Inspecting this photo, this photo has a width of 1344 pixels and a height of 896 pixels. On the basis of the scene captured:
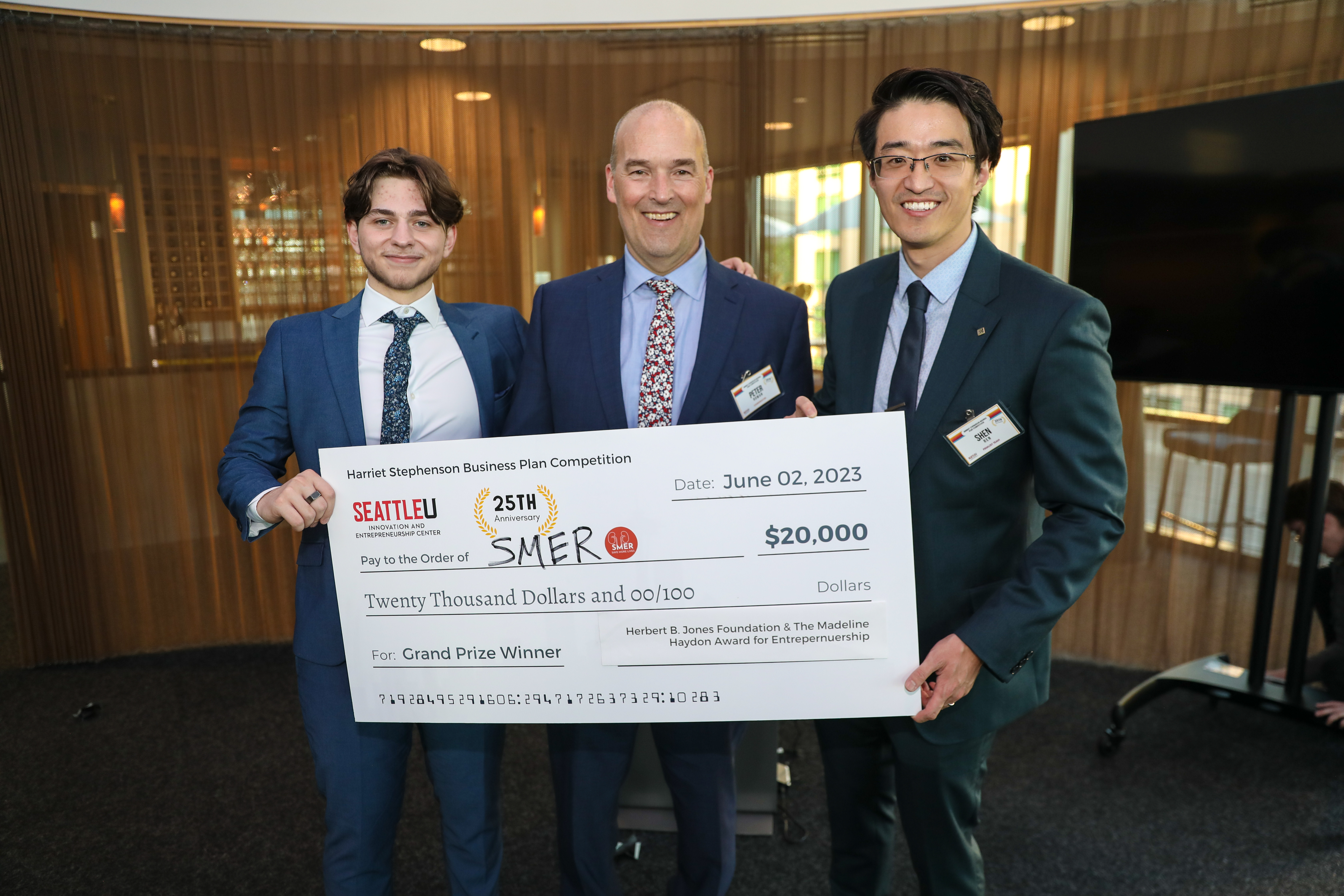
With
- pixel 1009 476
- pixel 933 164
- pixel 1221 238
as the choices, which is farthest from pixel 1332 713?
pixel 933 164

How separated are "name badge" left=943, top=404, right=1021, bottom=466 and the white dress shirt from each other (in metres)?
0.93

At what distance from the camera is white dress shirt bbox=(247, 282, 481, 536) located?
1.77 metres

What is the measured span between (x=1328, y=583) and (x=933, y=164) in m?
2.74

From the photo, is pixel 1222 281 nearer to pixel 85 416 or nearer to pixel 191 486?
pixel 191 486

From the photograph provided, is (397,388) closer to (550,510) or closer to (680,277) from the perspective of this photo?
(550,510)

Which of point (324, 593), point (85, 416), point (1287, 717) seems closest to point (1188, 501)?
point (1287, 717)

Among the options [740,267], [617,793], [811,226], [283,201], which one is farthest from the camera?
[811,226]

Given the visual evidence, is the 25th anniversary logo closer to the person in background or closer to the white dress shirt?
the white dress shirt

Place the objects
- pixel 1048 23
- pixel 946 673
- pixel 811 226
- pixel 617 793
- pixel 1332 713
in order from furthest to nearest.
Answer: pixel 811 226
pixel 1048 23
pixel 1332 713
pixel 617 793
pixel 946 673

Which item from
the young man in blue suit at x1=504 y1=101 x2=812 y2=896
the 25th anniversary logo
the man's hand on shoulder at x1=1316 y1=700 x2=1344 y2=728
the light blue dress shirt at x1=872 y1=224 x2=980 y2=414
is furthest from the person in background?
the 25th anniversary logo

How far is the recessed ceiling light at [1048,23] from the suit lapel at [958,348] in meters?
2.76

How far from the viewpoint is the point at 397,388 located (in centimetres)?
175

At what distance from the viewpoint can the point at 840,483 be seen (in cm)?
146

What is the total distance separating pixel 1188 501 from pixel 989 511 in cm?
277
